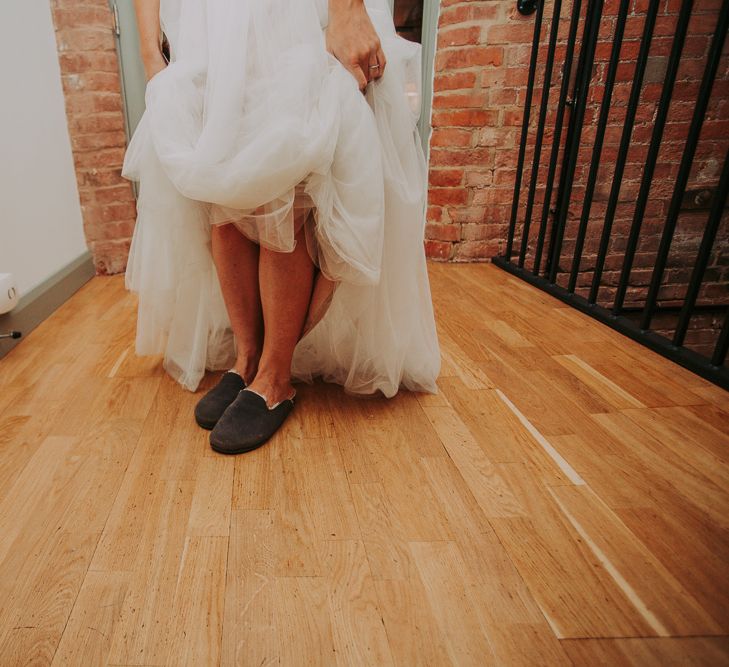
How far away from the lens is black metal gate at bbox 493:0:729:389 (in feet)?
5.13

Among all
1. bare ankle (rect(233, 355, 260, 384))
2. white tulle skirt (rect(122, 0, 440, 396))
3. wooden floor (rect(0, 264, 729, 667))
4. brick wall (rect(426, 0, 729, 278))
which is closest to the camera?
wooden floor (rect(0, 264, 729, 667))

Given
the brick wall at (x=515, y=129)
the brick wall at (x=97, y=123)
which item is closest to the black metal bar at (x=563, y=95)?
the brick wall at (x=515, y=129)

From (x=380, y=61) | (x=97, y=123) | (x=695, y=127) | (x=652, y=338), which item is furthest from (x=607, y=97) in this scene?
(x=97, y=123)

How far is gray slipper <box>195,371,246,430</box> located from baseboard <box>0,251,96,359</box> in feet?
1.96

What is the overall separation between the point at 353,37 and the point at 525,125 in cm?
119

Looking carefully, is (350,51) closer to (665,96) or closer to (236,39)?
(236,39)

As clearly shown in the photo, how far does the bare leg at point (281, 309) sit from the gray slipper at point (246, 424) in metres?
0.02

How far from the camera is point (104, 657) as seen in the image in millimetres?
492

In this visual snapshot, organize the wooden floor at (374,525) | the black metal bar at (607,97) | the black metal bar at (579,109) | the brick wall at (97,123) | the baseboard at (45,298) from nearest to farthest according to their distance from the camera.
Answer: the wooden floor at (374,525) < the baseboard at (45,298) < the black metal bar at (607,97) < the black metal bar at (579,109) < the brick wall at (97,123)

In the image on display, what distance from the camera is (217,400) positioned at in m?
0.91

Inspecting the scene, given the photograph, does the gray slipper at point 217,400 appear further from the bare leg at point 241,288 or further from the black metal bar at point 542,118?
the black metal bar at point 542,118

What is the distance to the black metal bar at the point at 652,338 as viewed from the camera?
1087 millimetres

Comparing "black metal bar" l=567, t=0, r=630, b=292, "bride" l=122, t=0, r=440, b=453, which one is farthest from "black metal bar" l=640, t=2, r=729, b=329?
"bride" l=122, t=0, r=440, b=453

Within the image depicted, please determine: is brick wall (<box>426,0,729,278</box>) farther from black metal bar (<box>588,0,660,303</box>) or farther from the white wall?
the white wall
